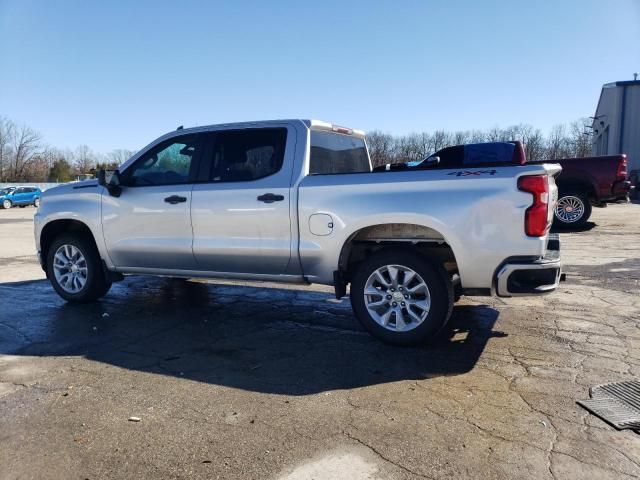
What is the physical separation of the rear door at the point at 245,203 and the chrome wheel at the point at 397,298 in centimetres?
93

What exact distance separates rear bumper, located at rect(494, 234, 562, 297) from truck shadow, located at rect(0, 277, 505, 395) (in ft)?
2.20

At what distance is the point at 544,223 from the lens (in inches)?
156

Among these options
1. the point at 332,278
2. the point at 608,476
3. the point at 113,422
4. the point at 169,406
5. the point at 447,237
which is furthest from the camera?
the point at 332,278

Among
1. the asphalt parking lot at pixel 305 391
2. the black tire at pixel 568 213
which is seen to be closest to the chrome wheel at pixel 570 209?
the black tire at pixel 568 213

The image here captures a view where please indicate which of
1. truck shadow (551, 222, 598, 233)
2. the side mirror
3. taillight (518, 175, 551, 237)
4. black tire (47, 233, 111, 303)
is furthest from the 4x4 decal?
truck shadow (551, 222, 598, 233)

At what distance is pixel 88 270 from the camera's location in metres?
6.11

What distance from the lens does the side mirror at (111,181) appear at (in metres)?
5.72

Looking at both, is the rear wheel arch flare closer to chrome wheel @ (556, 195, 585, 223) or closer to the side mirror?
the side mirror

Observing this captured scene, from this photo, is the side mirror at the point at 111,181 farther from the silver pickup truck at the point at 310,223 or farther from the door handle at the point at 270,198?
the door handle at the point at 270,198

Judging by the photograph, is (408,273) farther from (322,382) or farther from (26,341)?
(26,341)

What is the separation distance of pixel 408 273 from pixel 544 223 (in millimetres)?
1177

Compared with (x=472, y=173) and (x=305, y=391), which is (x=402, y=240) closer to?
(x=472, y=173)

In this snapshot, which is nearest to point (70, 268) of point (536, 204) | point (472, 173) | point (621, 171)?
point (472, 173)

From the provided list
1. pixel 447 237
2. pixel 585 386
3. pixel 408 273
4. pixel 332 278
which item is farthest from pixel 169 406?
pixel 585 386
